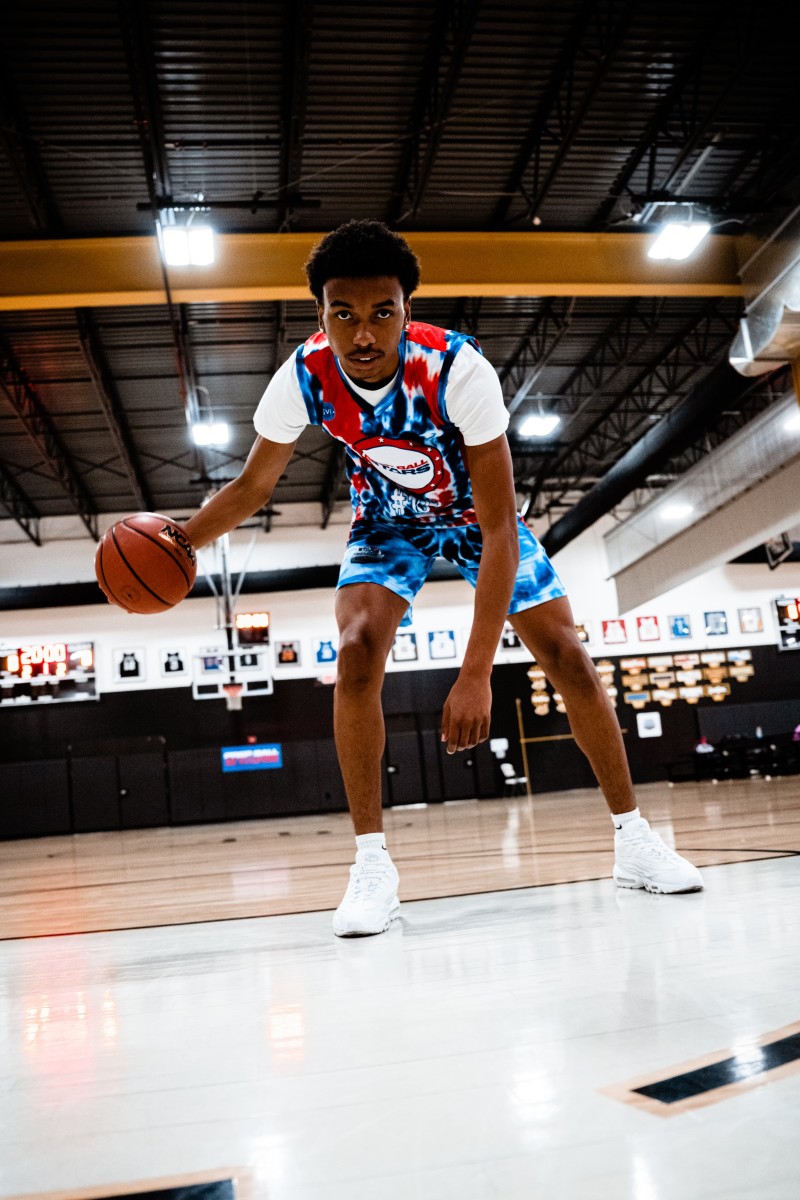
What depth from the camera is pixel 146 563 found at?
2.24 m

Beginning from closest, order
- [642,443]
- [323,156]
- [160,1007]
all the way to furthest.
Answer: [160,1007] → [323,156] → [642,443]

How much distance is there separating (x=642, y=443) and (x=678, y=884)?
11203 mm

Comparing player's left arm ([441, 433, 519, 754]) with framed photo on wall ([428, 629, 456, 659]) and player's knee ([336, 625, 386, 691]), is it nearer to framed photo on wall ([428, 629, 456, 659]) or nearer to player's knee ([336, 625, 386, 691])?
player's knee ([336, 625, 386, 691])

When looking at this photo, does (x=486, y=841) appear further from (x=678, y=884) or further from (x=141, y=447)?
(x=141, y=447)

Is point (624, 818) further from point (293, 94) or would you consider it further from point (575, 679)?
point (293, 94)

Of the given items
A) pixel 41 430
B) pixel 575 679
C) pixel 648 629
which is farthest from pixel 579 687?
pixel 648 629

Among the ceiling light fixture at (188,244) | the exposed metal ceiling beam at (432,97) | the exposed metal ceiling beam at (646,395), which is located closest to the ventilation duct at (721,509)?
the exposed metal ceiling beam at (646,395)

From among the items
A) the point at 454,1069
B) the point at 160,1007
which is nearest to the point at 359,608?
the point at 160,1007

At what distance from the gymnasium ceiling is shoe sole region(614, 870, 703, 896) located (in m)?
6.73

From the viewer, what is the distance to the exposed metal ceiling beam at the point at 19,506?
15.5m

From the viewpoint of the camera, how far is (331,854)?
5395 millimetres

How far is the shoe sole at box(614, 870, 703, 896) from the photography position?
200 cm

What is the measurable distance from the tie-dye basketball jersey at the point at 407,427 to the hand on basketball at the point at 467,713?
25.4 inches

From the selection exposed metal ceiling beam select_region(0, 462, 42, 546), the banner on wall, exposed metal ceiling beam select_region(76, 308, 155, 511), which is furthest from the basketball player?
the banner on wall
